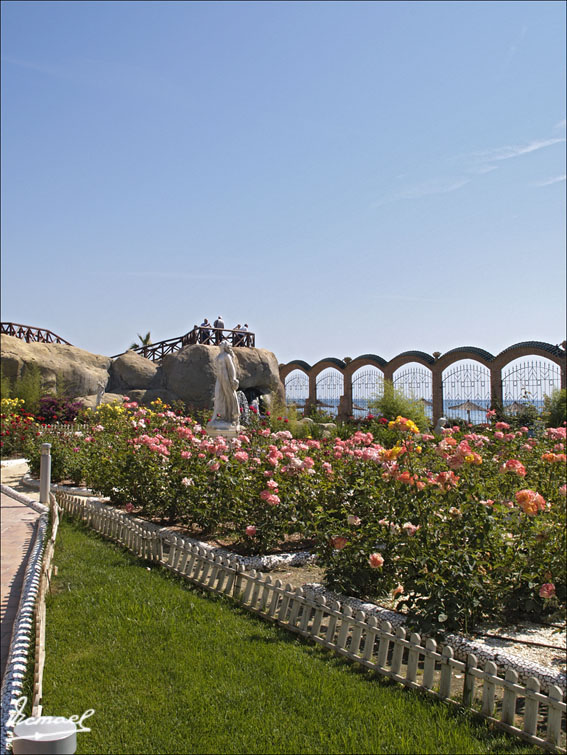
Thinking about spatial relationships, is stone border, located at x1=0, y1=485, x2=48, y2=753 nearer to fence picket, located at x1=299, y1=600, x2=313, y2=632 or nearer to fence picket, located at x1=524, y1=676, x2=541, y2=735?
fence picket, located at x1=299, y1=600, x2=313, y2=632

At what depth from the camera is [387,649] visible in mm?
3328

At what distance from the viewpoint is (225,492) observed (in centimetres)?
595

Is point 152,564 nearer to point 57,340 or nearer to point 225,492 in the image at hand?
point 225,492

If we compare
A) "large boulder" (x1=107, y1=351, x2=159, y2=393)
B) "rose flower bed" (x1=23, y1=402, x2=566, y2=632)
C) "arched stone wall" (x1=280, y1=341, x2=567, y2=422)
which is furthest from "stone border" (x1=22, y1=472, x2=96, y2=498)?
"arched stone wall" (x1=280, y1=341, x2=567, y2=422)

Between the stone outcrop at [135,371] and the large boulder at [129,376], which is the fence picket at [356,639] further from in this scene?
the large boulder at [129,376]

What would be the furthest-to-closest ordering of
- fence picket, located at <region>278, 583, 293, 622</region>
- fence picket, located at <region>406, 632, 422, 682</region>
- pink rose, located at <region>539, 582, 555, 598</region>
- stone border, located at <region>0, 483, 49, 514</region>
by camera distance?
1. stone border, located at <region>0, 483, 49, 514</region>
2. fence picket, located at <region>278, 583, 293, 622</region>
3. pink rose, located at <region>539, 582, 555, 598</region>
4. fence picket, located at <region>406, 632, 422, 682</region>

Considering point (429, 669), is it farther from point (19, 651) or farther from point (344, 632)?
point (19, 651)

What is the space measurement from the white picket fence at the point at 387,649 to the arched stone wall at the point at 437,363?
15237 millimetres

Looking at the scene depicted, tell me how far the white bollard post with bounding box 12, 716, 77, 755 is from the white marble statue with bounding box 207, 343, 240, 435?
10578mm

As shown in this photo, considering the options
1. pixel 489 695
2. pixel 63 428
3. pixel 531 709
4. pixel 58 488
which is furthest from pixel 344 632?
pixel 63 428

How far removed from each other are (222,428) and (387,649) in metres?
9.08

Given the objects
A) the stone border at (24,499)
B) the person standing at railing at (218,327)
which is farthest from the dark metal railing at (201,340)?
the stone border at (24,499)

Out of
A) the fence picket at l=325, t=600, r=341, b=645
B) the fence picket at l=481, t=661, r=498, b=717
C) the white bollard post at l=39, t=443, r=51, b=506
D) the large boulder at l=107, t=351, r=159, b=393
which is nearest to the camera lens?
the fence picket at l=481, t=661, r=498, b=717

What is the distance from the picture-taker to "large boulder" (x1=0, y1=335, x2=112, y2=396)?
61.8ft
